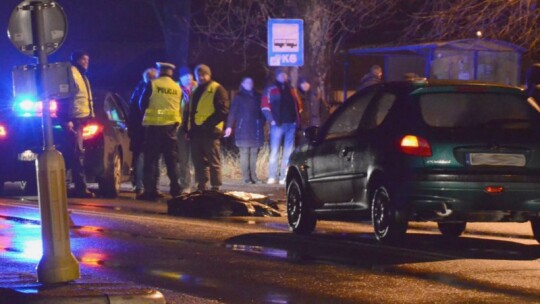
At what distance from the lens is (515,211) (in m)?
10.1

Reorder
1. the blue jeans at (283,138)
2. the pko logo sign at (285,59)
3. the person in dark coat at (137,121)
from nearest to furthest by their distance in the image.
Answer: the person in dark coat at (137,121) < the pko logo sign at (285,59) < the blue jeans at (283,138)

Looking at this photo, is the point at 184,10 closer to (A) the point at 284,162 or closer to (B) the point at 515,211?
(A) the point at 284,162

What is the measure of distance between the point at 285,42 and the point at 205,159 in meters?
2.69

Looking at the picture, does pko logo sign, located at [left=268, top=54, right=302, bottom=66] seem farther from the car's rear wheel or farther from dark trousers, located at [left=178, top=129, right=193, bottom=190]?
the car's rear wheel

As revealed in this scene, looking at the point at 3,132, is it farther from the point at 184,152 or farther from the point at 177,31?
the point at 177,31

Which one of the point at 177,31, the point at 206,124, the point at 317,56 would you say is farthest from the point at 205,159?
the point at 177,31

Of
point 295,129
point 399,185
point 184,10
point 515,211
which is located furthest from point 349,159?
point 184,10

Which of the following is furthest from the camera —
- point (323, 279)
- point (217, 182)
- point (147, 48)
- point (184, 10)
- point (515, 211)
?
point (147, 48)

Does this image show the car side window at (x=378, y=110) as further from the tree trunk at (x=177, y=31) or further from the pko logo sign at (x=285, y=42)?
the tree trunk at (x=177, y=31)

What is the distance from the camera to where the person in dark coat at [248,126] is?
18812 mm

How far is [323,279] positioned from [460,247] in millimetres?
2446

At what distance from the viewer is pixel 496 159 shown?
33.3ft

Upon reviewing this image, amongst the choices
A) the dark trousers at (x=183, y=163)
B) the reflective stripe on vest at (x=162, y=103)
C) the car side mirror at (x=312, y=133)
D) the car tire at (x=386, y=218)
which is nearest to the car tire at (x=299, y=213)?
the car side mirror at (x=312, y=133)

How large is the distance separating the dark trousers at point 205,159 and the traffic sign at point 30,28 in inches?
333
